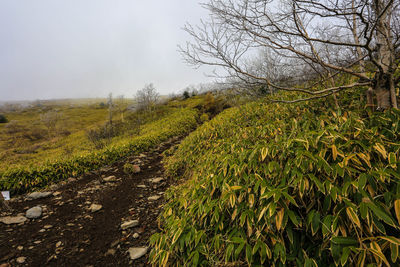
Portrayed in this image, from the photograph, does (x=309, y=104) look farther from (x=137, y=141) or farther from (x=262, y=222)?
(x=137, y=141)

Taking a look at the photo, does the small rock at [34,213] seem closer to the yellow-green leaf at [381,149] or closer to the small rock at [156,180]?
the small rock at [156,180]

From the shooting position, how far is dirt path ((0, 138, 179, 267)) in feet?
8.53

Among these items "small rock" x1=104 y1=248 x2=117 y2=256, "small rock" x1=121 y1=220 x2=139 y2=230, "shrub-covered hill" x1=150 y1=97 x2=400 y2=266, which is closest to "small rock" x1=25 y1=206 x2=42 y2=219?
"small rock" x1=121 y1=220 x2=139 y2=230

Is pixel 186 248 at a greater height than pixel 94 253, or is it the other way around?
pixel 186 248

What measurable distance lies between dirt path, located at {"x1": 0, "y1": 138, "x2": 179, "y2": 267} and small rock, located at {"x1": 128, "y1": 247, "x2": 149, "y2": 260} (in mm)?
47

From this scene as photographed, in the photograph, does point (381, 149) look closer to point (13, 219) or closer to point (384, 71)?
point (384, 71)

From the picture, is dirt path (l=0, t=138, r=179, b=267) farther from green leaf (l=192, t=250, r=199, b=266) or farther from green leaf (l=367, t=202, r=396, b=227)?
green leaf (l=367, t=202, r=396, b=227)

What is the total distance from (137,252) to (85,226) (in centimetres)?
148

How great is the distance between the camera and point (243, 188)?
1.89 m

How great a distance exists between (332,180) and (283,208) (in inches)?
20.4

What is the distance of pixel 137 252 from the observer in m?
2.62

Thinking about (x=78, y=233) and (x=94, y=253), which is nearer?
(x=94, y=253)

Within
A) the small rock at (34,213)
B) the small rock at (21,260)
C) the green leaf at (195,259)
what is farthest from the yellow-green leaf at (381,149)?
the small rock at (34,213)

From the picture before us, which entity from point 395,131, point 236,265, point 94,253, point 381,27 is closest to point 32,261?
point 94,253
